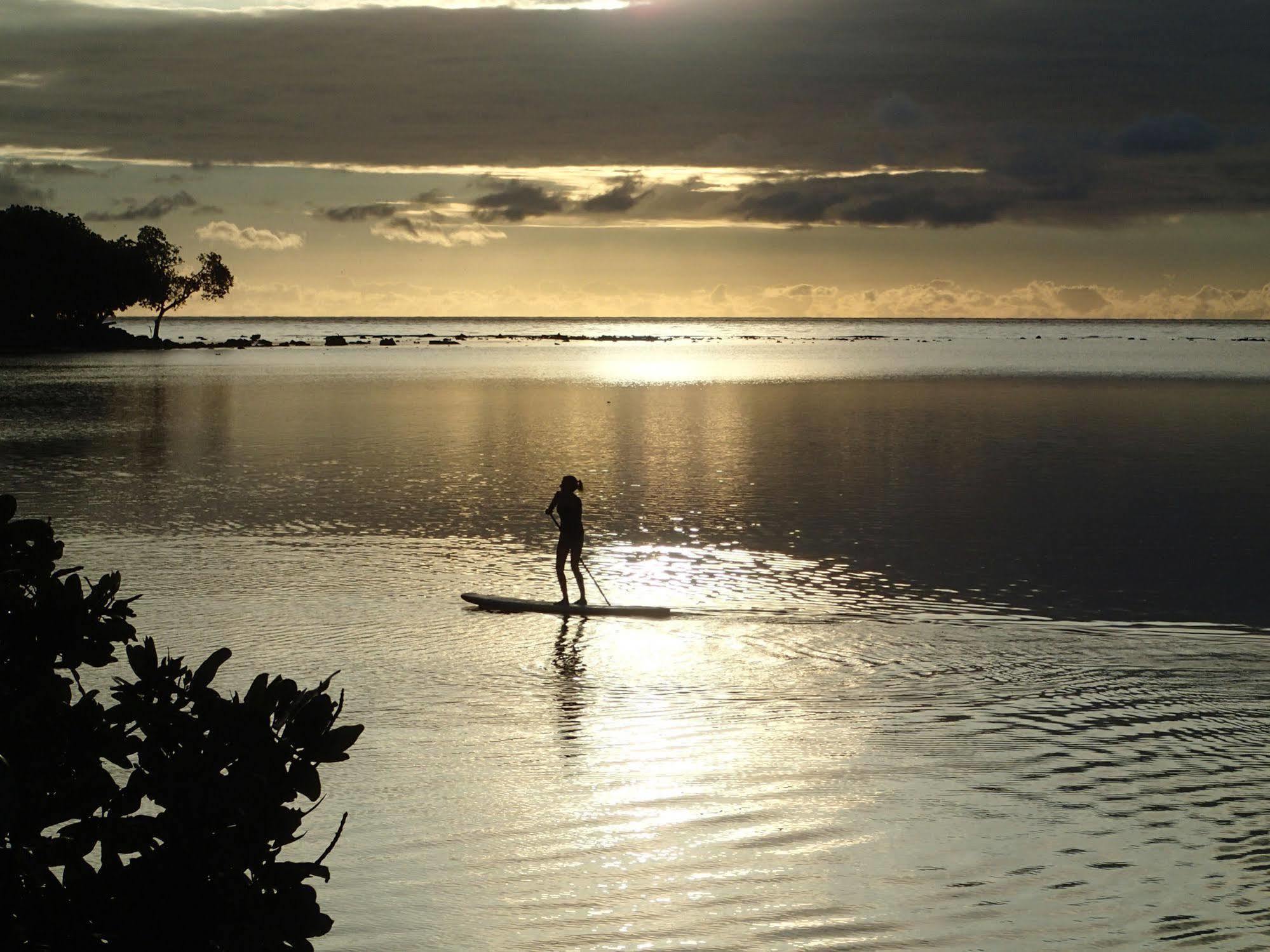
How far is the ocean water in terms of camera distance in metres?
9.28

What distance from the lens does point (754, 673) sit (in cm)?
1577

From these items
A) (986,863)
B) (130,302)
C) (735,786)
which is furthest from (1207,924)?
(130,302)

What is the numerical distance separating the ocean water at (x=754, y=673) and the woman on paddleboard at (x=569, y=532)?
3.04ft

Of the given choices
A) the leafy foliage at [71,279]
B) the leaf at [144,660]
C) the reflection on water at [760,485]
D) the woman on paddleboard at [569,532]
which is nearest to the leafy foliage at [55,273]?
the leafy foliage at [71,279]

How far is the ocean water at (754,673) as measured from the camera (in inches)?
365

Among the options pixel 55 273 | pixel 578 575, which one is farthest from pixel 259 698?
pixel 55 273

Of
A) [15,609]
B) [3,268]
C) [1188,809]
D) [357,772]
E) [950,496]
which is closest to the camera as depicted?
[15,609]

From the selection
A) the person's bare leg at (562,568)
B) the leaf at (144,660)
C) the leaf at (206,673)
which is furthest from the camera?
the person's bare leg at (562,568)

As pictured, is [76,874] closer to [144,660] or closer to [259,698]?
[144,660]

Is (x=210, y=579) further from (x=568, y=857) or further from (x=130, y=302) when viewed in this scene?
(x=130, y=302)

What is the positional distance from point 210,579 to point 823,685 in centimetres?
1134

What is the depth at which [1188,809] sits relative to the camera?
11000 millimetres

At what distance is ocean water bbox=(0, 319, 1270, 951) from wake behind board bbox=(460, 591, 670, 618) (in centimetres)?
27

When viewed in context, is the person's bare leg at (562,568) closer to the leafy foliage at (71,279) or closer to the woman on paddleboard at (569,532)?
the woman on paddleboard at (569,532)
